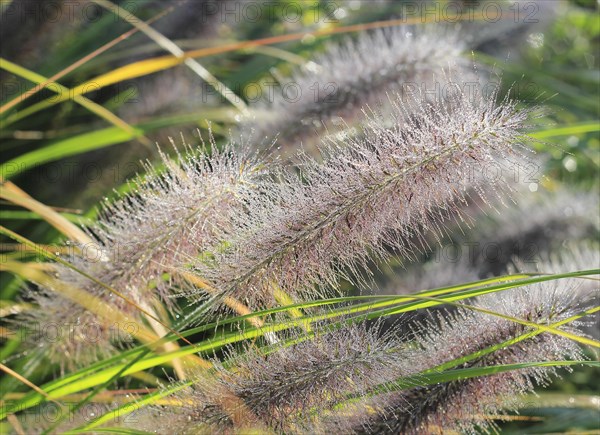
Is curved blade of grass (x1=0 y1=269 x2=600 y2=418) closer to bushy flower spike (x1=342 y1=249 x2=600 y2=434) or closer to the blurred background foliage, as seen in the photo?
bushy flower spike (x1=342 y1=249 x2=600 y2=434)

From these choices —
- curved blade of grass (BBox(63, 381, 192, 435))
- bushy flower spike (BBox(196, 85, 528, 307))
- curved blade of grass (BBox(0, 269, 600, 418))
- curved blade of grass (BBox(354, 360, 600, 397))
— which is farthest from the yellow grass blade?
curved blade of grass (BBox(354, 360, 600, 397))

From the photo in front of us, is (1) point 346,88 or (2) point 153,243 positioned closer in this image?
(2) point 153,243

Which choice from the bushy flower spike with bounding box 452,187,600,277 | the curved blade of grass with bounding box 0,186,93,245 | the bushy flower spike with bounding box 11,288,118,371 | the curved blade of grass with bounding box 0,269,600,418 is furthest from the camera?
the bushy flower spike with bounding box 452,187,600,277

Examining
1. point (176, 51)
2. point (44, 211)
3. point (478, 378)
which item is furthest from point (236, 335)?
point (176, 51)

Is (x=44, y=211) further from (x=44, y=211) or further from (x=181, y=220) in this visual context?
(x=181, y=220)

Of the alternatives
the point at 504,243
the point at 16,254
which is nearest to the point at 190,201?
the point at 16,254

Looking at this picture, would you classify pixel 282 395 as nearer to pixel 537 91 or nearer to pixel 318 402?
pixel 318 402

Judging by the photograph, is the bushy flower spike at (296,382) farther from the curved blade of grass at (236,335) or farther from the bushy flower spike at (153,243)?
the bushy flower spike at (153,243)
